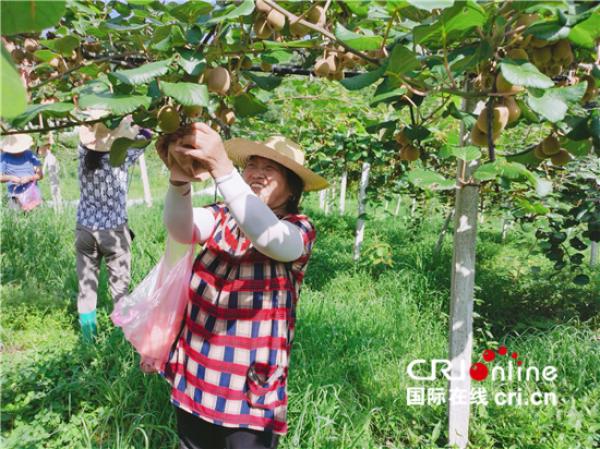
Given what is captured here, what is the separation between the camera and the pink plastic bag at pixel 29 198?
4.11m

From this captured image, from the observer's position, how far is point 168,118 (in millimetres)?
730

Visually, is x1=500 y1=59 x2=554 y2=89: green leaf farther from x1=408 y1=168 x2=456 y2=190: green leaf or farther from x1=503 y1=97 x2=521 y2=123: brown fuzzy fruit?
x1=408 y1=168 x2=456 y2=190: green leaf

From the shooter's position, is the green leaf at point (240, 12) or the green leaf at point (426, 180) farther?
the green leaf at point (426, 180)

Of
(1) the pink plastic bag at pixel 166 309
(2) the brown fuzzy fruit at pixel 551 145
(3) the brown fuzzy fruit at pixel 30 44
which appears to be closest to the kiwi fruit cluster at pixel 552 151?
(2) the brown fuzzy fruit at pixel 551 145

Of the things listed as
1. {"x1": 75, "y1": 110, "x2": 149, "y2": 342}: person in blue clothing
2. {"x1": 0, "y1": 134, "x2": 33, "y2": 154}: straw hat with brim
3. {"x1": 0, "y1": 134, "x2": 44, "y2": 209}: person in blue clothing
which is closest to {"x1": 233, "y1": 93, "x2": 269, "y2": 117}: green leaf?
{"x1": 75, "y1": 110, "x2": 149, "y2": 342}: person in blue clothing

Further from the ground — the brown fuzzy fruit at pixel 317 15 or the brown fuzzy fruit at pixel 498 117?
the brown fuzzy fruit at pixel 317 15

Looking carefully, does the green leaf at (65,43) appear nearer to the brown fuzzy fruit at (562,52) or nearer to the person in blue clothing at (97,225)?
the brown fuzzy fruit at (562,52)

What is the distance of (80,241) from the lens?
7.70ft

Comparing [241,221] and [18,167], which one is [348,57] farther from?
[18,167]

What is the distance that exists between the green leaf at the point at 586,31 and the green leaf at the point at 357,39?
277 mm

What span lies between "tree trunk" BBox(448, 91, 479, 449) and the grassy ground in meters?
0.13

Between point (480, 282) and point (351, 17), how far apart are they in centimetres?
289

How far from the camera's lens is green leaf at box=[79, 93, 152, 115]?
58 cm

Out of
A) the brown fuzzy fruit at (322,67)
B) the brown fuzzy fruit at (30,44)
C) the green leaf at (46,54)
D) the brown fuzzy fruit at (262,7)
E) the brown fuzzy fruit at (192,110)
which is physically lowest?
the brown fuzzy fruit at (192,110)
